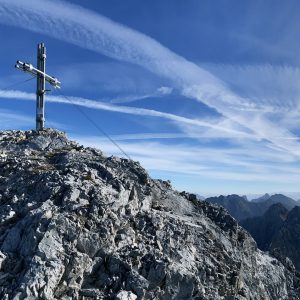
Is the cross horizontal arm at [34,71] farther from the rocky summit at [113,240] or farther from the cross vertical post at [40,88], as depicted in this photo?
the rocky summit at [113,240]

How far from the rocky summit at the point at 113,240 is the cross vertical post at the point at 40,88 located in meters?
8.25

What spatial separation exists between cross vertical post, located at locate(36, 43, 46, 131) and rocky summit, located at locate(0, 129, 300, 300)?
27.1 ft

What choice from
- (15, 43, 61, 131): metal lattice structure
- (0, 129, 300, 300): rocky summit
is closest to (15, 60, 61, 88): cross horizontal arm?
(15, 43, 61, 131): metal lattice structure

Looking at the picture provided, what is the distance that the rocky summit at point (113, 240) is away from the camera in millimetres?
21922

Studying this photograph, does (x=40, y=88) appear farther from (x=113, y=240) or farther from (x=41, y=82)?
(x=113, y=240)

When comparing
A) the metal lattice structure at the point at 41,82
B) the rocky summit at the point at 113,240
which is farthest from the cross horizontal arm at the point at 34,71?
the rocky summit at the point at 113,240

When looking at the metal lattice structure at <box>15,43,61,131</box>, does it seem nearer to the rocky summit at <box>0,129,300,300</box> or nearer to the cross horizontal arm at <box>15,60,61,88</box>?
the cross horizontal arm at <box>15,60,61,88</box>

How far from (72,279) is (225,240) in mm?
14285

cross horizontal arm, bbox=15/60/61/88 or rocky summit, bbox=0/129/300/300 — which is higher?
cross horizontal arm, bbox=15/60/61/88

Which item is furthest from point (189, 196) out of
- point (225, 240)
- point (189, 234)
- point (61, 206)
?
point (61, 206)

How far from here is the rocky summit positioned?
2192cm

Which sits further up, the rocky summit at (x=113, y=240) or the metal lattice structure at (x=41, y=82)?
the metal lattice structure at (x=41, y=82)

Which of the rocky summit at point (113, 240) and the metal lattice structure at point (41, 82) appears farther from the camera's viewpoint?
the metal lattice structure at point (41, 82)

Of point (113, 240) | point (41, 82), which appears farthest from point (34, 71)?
point (113, 240)
